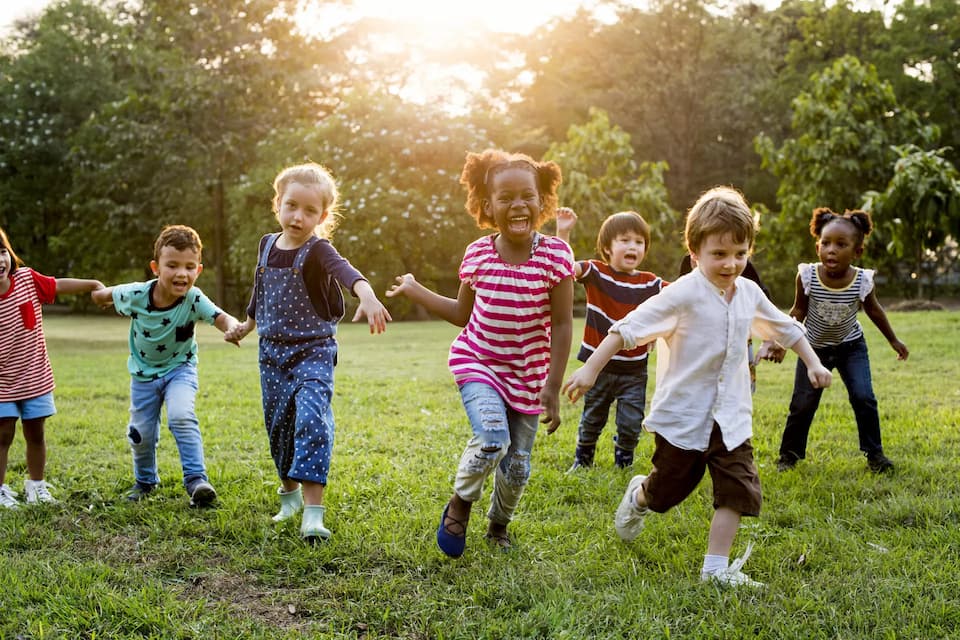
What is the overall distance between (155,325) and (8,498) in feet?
3.84

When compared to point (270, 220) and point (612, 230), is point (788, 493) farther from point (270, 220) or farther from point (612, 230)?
point (270, 220)

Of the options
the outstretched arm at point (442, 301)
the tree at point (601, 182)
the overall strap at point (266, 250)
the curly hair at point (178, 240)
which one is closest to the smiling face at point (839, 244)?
the outstretched arm at point (442, 301)

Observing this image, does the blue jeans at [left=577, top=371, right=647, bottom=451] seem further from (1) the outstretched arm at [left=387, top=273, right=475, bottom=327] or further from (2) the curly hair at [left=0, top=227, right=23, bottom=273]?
(2) the curly hair at [left=0, top=227, right=23, bottom=273]

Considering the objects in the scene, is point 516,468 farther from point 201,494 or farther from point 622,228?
point 622,228

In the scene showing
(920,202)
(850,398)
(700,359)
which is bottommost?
(850,398)

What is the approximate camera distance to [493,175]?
3.69m

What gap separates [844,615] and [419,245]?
2049cm

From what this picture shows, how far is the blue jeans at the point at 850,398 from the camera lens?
16.6 feet

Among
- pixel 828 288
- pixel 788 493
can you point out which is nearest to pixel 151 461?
pixel 788 493

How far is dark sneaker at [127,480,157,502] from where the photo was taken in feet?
15.1

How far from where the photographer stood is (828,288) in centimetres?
512

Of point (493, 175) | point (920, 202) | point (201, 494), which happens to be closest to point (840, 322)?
point (493, 175)

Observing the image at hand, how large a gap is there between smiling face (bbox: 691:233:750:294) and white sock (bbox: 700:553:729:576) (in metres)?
1.04

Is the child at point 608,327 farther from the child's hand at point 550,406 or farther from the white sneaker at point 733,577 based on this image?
the white sneaker at point 733,577
